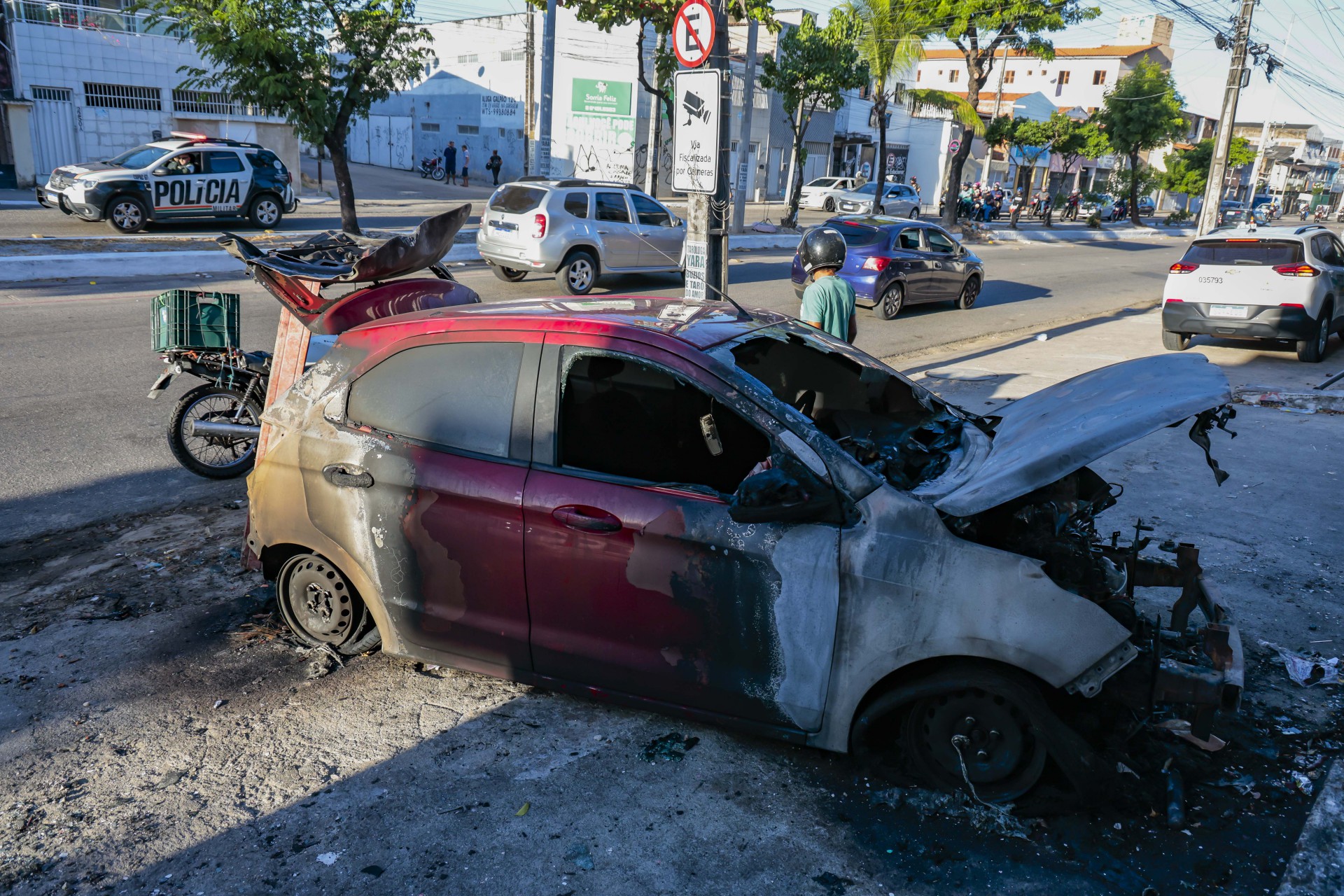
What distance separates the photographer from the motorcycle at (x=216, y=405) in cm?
647

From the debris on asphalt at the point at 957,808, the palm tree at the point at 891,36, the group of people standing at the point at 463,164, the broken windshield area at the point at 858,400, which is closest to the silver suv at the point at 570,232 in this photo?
the broken windshield area at the point at 858,400

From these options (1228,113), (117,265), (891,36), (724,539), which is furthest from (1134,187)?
(724,539)

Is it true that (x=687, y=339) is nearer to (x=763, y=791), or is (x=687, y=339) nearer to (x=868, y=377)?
(x=868, y=377)

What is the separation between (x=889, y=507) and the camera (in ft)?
10.5

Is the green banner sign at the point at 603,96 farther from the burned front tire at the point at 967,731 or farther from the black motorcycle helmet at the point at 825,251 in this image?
the burned front tire at the point at 967,731

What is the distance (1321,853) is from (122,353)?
34.2ft

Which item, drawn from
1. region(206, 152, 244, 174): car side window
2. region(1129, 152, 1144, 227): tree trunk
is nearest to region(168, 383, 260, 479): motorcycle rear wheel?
region(206, 152, 244, 174): car side window

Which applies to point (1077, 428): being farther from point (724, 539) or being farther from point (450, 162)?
point (450, 162)

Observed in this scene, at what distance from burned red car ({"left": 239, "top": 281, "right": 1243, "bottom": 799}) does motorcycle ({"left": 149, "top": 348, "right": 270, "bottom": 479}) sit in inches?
105

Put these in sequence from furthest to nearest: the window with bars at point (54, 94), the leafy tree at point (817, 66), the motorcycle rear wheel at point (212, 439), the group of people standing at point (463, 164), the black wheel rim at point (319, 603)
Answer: the group of people standing at point (463, 164) → the leafy tree at point (817, 66) → the window with bars at point (54, 94) → the motorcycle rear wheel at point (212, 439) → the black wheel rim at point (319, 603)

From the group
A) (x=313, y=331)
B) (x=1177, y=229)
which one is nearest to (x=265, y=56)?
(x=313, y=331)

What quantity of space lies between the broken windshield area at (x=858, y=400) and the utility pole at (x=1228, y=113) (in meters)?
26.8

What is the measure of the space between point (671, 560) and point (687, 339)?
84 cm

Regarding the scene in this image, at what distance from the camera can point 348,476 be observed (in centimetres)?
386
